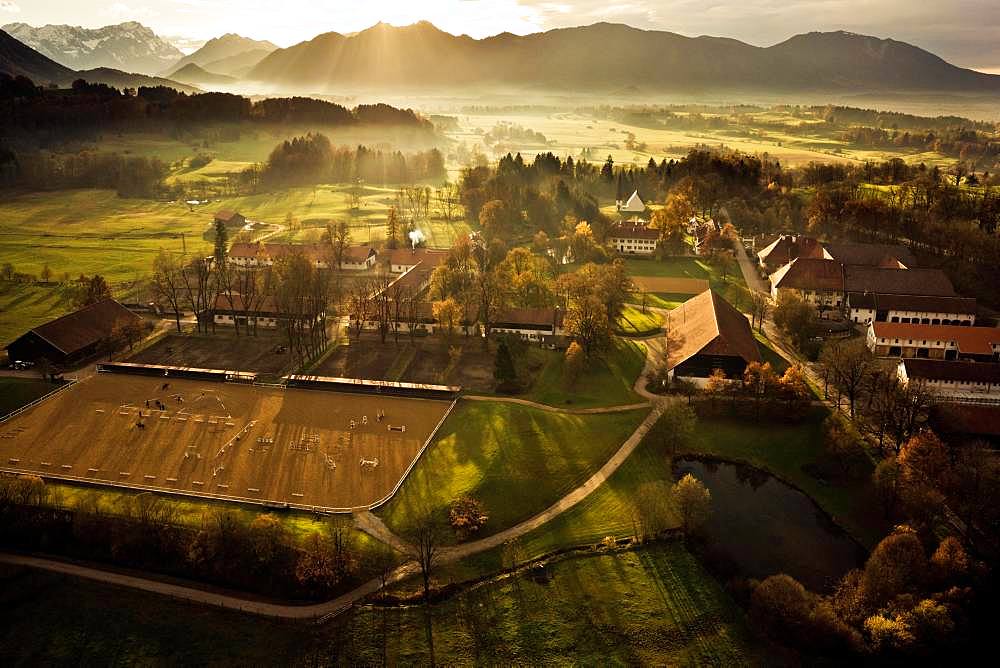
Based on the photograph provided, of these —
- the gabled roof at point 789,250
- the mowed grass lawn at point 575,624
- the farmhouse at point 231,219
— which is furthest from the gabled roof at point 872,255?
the farmhouse at point 231,219

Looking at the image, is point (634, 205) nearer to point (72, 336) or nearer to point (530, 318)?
point (530, 318)

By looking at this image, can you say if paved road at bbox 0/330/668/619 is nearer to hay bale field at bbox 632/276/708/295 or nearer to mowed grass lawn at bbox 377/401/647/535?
mowed grass lawn at bbox 377/401/647/535

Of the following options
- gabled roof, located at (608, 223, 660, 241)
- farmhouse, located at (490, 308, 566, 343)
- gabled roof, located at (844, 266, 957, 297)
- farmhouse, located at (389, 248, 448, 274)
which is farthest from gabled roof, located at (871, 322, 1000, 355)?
farmhouse, located at (389, 248, 448, 274)

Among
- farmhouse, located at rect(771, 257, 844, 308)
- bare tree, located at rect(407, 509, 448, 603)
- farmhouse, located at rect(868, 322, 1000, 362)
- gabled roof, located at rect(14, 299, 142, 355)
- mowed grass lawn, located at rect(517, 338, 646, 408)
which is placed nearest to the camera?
bare tree, located at rect(407, 509, 448, 603)

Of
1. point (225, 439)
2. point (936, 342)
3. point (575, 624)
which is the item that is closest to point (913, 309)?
point (936, 342)

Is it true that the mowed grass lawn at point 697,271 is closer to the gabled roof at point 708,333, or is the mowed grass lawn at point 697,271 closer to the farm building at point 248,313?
the gabled roof at point 708,333

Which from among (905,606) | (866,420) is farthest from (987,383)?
(905,606)

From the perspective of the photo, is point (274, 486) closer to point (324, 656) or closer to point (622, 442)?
point (324, 656)
